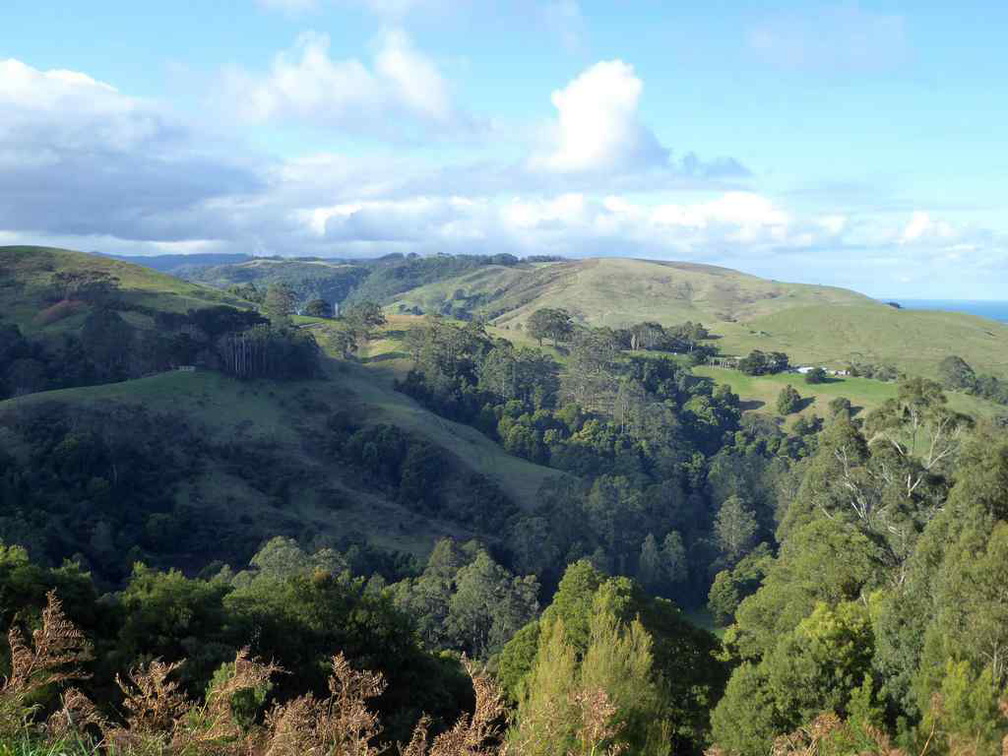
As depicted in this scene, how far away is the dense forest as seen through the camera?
10430 millimetres

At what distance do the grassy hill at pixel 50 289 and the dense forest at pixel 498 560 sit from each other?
1.78 meters

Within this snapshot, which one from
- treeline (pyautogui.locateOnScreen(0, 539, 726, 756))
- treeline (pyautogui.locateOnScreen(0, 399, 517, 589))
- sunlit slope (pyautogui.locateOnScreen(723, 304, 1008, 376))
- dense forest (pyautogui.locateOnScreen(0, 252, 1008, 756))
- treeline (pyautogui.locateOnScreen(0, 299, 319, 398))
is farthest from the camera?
sunlit slope (pyautogui.locateOnScreen(723, 304, 1008, 376))

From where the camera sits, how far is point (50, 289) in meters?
96.1

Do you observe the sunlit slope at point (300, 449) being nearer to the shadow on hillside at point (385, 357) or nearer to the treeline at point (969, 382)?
the shadow on hillside at point (385, 357)

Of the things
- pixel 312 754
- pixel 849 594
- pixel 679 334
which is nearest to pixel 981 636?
pixel 849 594

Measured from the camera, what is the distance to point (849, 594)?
33344 mm

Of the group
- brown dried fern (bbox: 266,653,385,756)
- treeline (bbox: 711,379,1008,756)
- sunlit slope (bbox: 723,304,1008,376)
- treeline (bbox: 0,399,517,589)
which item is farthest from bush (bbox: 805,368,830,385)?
brown dried fern (bbox: 266,653,385,756)

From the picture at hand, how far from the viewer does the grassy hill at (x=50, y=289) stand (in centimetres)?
8850

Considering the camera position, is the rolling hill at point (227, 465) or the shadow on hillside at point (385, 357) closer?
the rolling hill at point (227, 465)

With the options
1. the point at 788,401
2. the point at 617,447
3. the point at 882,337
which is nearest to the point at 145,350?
the point at 617,447

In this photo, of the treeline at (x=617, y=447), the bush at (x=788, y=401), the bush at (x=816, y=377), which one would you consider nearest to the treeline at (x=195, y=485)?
the treeline at (x=617, y=447)

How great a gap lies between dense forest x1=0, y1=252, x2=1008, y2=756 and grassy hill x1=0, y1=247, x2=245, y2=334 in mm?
1778

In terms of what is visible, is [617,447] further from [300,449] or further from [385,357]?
[300,449]

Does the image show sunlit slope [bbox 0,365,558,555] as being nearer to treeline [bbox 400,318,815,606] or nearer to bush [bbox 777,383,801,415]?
treeline [bbox 400,318,815,606]
